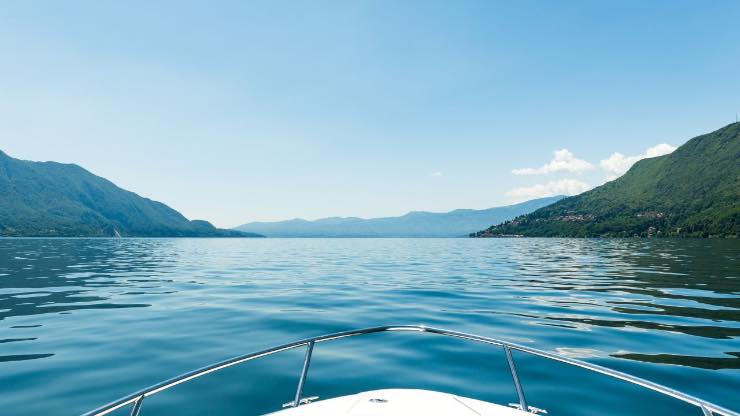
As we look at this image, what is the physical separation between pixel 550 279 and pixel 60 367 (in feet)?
76.5

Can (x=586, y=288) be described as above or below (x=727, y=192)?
below

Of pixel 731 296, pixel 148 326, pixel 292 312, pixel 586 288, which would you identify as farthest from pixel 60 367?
pixel 731 296

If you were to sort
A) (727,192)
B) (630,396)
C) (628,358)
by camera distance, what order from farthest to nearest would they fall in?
(727,192), (628,358), (630,396)

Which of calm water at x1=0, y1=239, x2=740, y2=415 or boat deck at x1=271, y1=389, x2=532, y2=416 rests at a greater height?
boat deck at x1=271, y1=389, x2=532, y2=416

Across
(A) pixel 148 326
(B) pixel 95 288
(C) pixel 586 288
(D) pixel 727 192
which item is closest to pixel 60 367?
(A) pixel 148 326

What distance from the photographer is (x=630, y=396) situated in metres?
6.35

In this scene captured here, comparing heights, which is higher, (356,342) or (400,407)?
(400,407)

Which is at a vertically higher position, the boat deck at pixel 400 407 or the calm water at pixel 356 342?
the boat deck at pixel 400 407

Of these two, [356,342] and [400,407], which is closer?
[400,407]

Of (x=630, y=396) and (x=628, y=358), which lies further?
(x=628, y=358)

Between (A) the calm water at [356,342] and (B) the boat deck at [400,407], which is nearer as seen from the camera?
(B) the boat deck at [400,407]

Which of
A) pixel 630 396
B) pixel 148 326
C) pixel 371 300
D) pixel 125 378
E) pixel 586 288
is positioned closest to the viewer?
pixel 630 396

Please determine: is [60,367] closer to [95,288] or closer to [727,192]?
[95,288]

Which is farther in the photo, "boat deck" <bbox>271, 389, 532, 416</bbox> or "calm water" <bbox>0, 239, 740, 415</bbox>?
"calm water" <bbox>0, 239, 740, 415</bbox>
